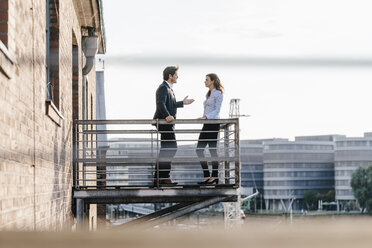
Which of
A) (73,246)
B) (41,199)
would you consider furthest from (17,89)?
(73,246)

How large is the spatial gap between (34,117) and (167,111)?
14.0ft

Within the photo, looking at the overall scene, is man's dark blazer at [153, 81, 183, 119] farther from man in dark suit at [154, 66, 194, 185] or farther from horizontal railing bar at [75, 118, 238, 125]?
horizontal railing bar at [75, 118, 238, 125]

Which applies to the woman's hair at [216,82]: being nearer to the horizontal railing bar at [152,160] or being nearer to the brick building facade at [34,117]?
the horizontal railing bar at [152,160]

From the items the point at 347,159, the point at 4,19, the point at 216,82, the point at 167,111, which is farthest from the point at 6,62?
the point at 347,159

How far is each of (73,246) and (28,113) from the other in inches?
156

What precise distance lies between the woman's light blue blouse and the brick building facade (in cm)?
179

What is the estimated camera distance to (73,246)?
2.33ft

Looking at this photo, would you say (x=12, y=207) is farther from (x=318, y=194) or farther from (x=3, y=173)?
(x=318, y=194)

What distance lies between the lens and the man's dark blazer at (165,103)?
8.98 meters

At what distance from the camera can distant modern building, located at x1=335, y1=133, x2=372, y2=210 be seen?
146 metres

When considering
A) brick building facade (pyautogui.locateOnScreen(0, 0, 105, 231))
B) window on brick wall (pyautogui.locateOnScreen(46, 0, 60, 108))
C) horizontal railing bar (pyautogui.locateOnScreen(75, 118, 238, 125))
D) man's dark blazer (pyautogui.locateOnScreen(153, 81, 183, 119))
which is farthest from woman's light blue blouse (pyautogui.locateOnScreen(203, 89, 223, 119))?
window on brick wall (pyautogui.locateOnScreen(46, 0, 60, 108))

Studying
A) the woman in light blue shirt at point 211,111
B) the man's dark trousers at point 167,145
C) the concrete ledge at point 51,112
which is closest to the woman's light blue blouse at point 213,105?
the woman in light blue shirt at point 211,111

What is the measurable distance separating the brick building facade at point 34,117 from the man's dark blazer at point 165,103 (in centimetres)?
114

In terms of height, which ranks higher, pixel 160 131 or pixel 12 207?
pixel 160 131
